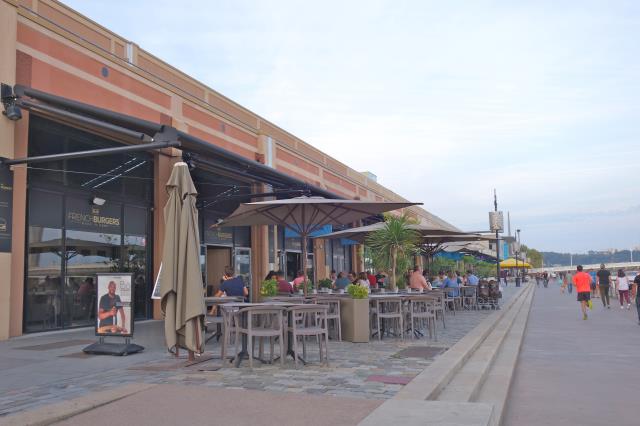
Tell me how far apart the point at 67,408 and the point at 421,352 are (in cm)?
535

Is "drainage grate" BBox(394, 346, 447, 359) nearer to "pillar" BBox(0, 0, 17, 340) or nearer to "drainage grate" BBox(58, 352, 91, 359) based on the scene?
"drainage grate" BBox(58, 352, 91, 359)

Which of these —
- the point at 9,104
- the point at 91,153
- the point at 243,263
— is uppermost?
the point at 9,104

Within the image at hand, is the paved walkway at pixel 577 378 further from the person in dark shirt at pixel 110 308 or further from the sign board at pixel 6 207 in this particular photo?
the sign board at pixel 6 207

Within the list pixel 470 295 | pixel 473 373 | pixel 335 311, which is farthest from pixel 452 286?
pixel 473 373

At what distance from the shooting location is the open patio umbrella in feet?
33.3

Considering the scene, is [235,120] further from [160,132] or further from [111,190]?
[160,132]

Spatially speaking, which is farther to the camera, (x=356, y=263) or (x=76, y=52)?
(x=356, y=263)

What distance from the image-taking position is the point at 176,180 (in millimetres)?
7793

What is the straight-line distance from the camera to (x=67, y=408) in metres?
4.92

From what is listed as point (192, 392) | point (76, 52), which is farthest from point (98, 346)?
point (76, 52)

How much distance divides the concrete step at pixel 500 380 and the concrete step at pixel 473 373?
0.24ft

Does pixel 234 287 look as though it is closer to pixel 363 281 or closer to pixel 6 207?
pixel 363 281

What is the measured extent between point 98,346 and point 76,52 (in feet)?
23.1

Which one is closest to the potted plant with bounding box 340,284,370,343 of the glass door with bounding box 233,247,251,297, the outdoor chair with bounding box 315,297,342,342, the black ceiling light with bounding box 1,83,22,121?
the outdoor chair with bounding box 315,297,342,342
